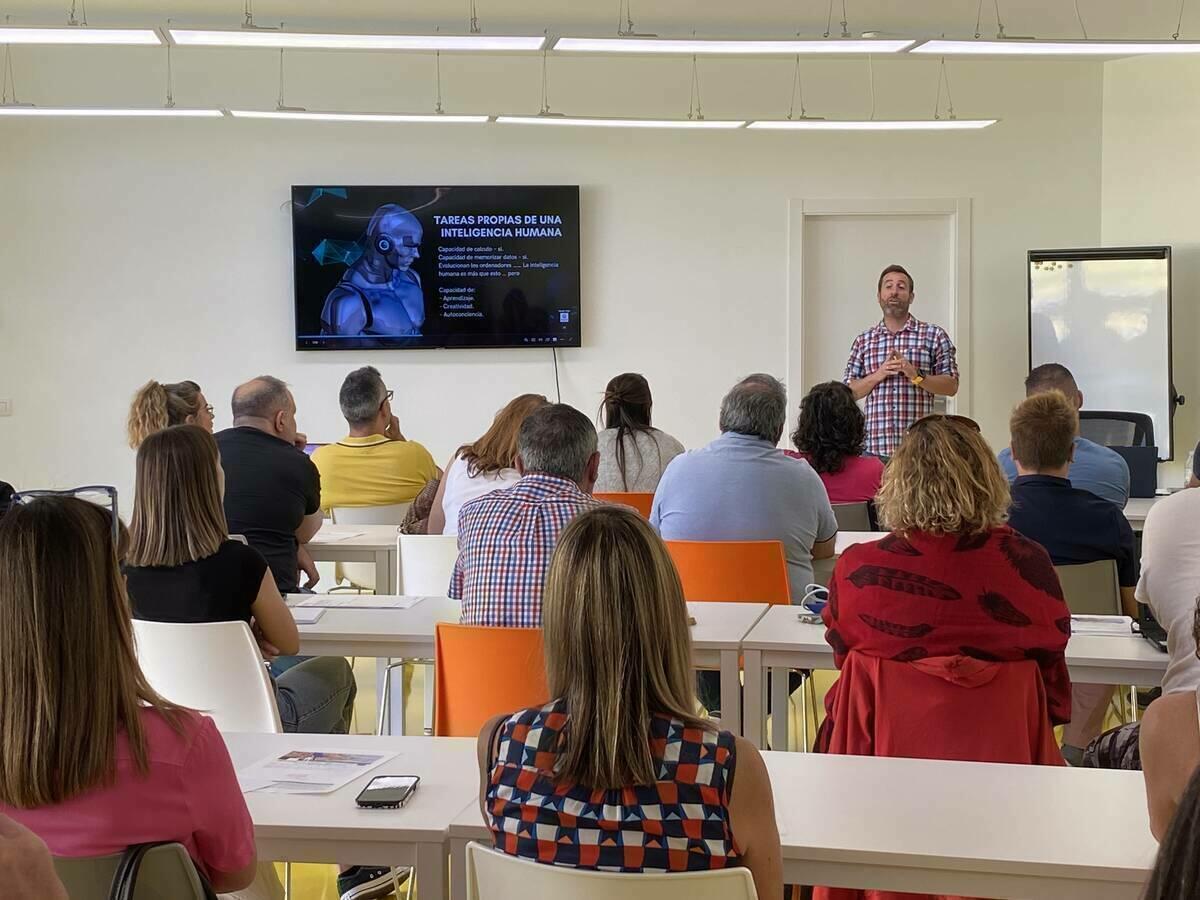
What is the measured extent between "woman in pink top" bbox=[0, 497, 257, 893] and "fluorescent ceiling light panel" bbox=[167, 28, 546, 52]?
366cm

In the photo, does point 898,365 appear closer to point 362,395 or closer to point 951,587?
point 362,395

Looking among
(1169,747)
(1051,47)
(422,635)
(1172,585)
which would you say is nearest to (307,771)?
(422,635)

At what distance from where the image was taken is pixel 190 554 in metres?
3.20

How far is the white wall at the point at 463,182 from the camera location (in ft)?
28.5

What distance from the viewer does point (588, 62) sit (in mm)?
8719

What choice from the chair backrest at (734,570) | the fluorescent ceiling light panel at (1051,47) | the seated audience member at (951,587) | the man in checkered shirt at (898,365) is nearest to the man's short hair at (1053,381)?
the fluorescent ceiling light panel at (1051,47)

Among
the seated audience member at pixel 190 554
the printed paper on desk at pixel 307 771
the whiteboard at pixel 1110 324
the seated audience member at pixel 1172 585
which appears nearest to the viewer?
the printed paper on desk at pixel 307 771

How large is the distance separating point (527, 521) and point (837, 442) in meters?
2.20

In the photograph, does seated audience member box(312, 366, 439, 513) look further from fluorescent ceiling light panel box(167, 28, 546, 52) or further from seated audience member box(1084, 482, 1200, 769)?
seated audience member box(1084, 482, 1200, 769)

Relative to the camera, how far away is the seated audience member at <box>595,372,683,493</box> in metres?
5.45

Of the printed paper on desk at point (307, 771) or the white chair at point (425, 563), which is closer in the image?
the printed paper on desk at point (307, 771)

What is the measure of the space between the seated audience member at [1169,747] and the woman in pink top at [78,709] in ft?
4.16

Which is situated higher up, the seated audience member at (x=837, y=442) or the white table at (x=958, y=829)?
the seated audience member at (x=837, y=442)

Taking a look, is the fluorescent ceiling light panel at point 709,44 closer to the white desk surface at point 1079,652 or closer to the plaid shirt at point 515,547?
the plaid shirt at point 515,547
